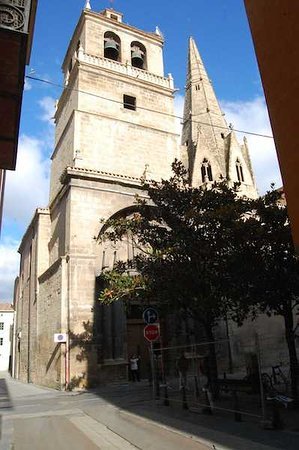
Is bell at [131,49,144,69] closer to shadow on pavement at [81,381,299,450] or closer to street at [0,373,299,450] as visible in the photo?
shadow on pavement at [81,381,299,450]

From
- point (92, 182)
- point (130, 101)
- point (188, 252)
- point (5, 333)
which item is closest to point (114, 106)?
point (130, 101)

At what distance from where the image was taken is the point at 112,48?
28.2 m

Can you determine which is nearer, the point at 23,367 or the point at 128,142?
the point at 128,142

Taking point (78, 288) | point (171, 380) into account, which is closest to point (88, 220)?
point (78, 288)

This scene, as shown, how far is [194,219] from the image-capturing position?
11.5 m

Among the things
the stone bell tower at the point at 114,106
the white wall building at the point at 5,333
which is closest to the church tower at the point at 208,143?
Answer: the stone bell tower at the point at 114,106

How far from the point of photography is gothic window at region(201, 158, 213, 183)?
38.7 m

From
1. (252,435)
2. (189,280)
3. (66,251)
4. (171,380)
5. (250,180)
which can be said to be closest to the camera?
(252,435)

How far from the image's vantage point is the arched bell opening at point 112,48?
28.2m

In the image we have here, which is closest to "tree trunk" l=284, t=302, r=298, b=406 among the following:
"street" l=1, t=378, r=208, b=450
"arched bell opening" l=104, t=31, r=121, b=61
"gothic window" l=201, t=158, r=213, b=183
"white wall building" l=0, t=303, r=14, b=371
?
"street" l=1, t=378, r=208, b=450

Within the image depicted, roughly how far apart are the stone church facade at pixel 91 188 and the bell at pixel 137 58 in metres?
0.07

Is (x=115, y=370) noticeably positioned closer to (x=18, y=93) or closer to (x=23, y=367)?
(x=23, y=367)

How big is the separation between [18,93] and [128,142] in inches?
757

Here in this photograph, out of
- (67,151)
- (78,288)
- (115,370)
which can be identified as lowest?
(115,370)
